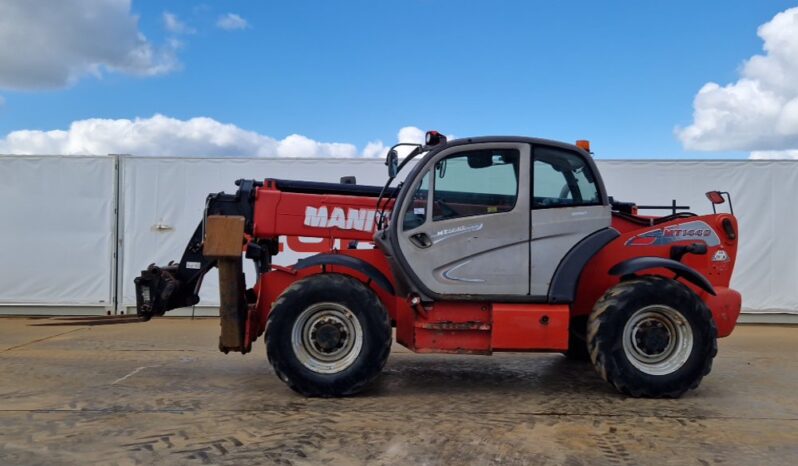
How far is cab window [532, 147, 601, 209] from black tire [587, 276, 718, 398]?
2.89ft

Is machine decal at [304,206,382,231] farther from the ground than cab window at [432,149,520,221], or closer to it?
closer to it

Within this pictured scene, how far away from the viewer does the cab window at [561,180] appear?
582 cm

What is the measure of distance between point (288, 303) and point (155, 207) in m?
6.81

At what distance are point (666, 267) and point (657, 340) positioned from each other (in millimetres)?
659

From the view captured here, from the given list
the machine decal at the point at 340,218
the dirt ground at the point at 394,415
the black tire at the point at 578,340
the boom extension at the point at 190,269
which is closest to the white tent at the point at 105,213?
the dirt ground at the point at 394,415

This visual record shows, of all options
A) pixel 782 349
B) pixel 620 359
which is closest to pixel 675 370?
pixel 620 359

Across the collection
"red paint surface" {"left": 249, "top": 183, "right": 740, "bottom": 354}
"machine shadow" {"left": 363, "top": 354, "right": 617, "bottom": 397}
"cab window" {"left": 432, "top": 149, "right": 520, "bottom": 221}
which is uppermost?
"cab window" {"left": 432, "top": 149, "right": 520, "bottom": 221}

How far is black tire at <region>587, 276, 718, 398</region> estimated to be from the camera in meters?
5.61

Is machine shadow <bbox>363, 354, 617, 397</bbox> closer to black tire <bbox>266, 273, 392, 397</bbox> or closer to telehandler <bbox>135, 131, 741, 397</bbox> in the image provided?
black tire <bbox>266, 273, 392, 397</bbox>

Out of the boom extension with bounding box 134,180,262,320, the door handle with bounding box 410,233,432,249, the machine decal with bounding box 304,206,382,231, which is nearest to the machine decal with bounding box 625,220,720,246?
the door handle with bounding box 410,233,432,249

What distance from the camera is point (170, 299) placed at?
644cm

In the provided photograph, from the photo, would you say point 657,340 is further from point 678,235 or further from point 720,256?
point 720,256

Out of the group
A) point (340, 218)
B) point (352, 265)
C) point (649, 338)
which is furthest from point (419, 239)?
point (649, 338)

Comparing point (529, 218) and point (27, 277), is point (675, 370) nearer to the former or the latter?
point (529, 218)
